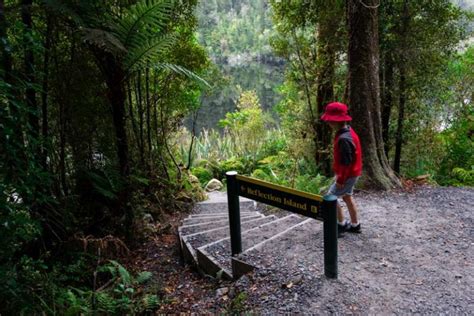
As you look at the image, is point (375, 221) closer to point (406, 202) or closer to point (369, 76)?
point (406, 202)

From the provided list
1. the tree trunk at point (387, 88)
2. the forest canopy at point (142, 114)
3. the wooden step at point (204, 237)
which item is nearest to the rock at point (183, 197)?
the forest canopy at point (142, 114)

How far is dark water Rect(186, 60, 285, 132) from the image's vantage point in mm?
25709

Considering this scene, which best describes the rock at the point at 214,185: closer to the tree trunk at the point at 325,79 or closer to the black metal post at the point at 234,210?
the tree trunk at the point at 325,79

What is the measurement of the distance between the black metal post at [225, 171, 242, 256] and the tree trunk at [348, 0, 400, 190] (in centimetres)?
283

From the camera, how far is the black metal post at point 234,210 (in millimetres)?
3553

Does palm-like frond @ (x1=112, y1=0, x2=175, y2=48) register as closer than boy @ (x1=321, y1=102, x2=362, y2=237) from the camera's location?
No

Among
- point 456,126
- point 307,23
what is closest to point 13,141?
point 307,23

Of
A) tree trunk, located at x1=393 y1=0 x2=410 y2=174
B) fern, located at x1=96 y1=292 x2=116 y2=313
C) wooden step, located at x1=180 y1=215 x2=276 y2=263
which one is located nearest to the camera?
fern, located at x1=96 y1=292 x2=116 y2=313

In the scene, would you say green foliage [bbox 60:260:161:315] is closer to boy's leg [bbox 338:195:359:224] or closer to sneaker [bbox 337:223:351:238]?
sneaker [bbox 337:223:351:238]

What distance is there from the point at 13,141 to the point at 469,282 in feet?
11.5

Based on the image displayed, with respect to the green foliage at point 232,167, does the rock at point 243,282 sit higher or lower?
lower

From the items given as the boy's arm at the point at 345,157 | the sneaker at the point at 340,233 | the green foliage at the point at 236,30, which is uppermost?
the green foliage at the point at 236,30

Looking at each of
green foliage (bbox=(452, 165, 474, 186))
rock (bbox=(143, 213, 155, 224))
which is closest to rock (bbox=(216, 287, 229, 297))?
rock (bbox=(143, 213, 155, 224))

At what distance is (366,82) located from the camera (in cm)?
579
